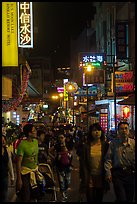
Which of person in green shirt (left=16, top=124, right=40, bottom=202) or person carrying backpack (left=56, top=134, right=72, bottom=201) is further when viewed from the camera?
person carrying backpack (left=56, top=134, right=72, bottom=201)

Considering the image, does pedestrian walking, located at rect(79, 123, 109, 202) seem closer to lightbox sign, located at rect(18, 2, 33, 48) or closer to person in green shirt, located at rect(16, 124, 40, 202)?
person in green shirt, located at rect(16, 124, 40, 202)

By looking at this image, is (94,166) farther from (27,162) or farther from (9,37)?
(9,37)

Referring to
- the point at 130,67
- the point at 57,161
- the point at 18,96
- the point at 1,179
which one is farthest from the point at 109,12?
the point at 1,179

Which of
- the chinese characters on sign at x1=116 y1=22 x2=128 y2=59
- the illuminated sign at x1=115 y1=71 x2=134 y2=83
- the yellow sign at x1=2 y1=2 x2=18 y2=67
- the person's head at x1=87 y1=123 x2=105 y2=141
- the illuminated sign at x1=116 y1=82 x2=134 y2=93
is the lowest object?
the person's head at x1=87 y1=123 x2=105 y2=141

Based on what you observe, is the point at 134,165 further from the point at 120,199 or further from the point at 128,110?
the point at 128,110

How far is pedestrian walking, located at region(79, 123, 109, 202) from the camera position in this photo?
8.13 m

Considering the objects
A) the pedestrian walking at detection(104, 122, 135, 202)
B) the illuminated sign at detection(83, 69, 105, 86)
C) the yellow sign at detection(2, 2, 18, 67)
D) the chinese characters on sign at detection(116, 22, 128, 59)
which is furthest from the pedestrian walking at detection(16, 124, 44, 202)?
the chinese characters on sign at detection(116, 22, 128, 59)

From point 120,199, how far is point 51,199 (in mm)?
3655

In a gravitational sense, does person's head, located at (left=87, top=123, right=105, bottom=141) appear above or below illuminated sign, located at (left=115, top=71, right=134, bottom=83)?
below

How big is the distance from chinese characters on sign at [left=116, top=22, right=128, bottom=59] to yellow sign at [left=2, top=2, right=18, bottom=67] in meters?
19.9

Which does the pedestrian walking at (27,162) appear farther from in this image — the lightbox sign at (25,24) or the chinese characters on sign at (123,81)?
the chinese characters on sign at (123,81)

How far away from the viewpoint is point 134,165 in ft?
27.6

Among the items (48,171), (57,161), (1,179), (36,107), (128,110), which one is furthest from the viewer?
(36,107)

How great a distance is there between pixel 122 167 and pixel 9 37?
27.4ft
